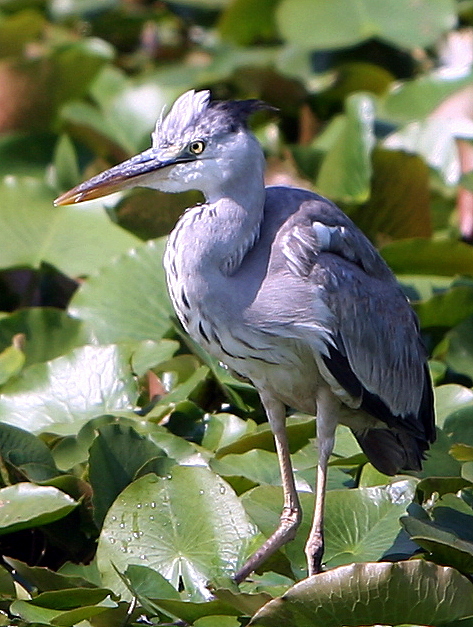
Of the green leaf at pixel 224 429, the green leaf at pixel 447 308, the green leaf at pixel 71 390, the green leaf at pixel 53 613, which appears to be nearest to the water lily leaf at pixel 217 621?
the green leaf at pixel 53 613

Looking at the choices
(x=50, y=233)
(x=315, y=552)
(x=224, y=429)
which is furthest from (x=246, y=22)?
(x=315, y=552)

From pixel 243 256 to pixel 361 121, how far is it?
2097mm

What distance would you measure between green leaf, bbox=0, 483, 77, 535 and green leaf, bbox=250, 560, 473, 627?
0.72 metres

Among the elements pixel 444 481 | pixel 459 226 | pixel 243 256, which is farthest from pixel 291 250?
pixel 459 226

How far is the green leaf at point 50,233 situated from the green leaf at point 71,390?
2.68 ft

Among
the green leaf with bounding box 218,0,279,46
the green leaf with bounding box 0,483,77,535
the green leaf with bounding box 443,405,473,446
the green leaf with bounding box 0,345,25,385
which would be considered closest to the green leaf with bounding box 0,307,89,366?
the green leaf with bounding box 0,345,25,385

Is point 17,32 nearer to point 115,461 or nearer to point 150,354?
point 150,354

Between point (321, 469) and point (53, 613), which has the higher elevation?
point (321, 469)

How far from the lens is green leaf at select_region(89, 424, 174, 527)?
357 centimetres

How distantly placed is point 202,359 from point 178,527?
87 centimetres

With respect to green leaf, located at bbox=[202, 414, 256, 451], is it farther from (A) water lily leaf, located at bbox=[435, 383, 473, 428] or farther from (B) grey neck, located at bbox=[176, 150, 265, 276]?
(B) grey neck, located at bbox=[176, 150, 265, 276]

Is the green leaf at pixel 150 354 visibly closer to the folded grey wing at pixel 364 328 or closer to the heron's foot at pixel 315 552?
the folded grey wing at pixel 364 328

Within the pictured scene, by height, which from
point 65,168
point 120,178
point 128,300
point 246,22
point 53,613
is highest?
point 120,178

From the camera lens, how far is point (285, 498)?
3.54m
